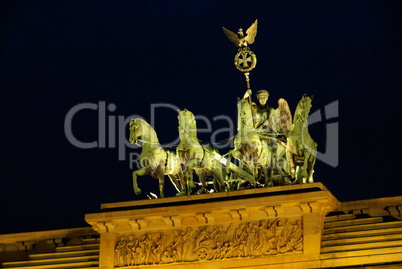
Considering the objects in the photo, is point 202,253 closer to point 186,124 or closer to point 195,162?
point 195,162

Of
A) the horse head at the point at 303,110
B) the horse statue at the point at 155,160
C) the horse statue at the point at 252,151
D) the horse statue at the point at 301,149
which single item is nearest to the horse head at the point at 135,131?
the horse statue at the point at 155,160

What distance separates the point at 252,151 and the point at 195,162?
148 cm

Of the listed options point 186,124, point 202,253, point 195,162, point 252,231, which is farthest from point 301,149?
point 202,253

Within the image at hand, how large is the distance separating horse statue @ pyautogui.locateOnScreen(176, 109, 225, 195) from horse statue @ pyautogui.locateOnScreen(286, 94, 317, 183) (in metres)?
1.83

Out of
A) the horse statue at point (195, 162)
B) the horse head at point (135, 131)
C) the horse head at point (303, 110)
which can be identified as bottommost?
the horse statue at point (195, 162)

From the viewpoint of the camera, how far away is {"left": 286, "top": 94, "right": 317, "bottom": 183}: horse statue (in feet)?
86.9

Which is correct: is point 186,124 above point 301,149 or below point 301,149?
above

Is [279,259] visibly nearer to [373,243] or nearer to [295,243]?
[295,243]

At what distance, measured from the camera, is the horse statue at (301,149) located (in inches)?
1043

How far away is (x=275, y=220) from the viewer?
2583 centimetres

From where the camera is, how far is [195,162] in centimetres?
2720

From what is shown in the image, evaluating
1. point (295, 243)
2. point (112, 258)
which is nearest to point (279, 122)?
point (295, 243)

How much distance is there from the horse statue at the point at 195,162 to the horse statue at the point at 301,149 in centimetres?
183

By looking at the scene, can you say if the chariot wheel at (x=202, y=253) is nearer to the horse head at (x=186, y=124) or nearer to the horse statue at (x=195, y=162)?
the horse statue at (x=195, y=162)
